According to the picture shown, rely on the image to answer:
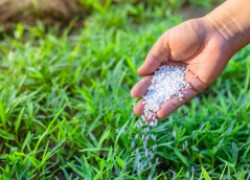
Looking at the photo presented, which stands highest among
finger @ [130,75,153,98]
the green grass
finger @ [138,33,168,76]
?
finger @ [138,33,168,76]

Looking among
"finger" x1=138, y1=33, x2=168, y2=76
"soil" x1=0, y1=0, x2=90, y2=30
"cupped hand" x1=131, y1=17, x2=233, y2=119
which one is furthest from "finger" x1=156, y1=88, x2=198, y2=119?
"soil" x1=0, y1=0, x2=90, y2=30

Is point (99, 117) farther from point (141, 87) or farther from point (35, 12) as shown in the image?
point (35, 12)

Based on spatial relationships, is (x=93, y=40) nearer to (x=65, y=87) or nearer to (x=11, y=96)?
(x=65, y=87)

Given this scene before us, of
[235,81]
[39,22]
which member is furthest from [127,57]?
[39,22]

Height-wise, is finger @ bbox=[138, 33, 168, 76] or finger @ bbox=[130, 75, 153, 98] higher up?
finger @ bbox=[138, 33, 168, 76]

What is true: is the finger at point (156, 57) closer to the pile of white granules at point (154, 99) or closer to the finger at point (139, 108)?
the pile of white granules at point (154, 99)

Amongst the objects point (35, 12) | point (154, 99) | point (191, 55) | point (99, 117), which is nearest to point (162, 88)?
point (154, 99)

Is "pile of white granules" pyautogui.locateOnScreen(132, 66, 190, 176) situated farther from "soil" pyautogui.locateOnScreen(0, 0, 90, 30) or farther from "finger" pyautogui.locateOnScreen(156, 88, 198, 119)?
"soil" pyautogui.locateOnScreen(0, 0, 90, 30)
